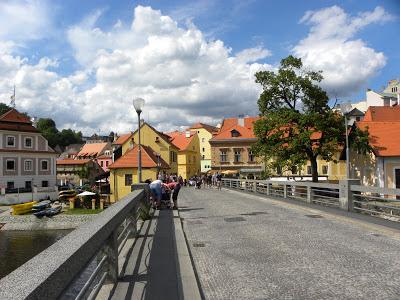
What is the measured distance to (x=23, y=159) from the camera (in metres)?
66.5

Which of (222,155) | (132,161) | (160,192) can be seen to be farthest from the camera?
(222,155)

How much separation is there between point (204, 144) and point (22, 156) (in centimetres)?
5528

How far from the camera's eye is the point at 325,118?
37.8 meters

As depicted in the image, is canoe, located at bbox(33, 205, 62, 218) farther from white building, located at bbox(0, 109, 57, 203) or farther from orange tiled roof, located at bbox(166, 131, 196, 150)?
orange tiled roof, located at bbox(166, 131, 196, 150)

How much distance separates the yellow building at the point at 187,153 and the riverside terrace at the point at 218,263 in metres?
80.2

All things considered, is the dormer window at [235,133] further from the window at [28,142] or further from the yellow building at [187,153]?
the window at [28,142]

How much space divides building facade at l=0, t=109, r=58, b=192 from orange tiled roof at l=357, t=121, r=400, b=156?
155 feet

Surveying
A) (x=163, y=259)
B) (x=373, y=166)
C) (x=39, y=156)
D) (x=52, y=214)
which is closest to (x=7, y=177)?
(x=39, y=156)

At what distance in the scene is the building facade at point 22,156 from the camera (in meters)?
64.2

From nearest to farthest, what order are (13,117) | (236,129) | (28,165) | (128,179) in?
(128,179) < (13,117) < (28,165) < (236,129)

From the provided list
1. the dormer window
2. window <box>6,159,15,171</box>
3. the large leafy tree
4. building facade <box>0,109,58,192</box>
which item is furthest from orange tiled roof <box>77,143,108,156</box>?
the large leafy tree

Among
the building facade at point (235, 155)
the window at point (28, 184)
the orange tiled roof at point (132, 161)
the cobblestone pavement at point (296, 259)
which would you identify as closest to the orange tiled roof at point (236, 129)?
the building facade at point (235, 155)

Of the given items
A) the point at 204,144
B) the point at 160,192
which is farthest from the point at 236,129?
the point at 160,192

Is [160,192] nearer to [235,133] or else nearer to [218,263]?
[218,263]
